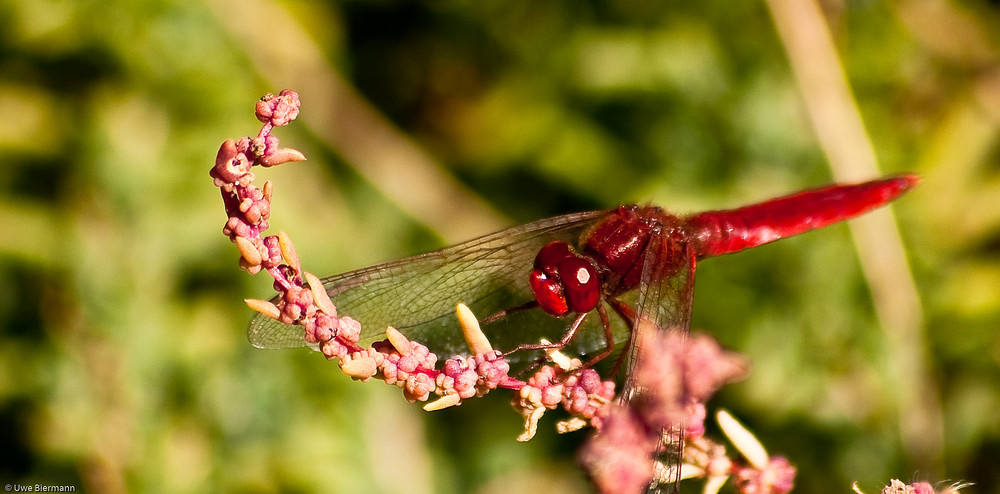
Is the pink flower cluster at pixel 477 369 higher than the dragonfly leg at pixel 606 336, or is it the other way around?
the dragonfly leg at pixel 606 336

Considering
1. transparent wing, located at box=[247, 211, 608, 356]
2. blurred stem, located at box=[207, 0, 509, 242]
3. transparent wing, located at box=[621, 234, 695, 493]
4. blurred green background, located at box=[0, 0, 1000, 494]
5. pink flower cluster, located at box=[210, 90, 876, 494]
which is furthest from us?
blurred stem, located at box=[207, 0, 509, 242]

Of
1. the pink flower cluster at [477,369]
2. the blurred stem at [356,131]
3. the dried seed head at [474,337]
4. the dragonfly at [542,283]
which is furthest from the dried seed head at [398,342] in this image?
the blurred stem at [356,131]

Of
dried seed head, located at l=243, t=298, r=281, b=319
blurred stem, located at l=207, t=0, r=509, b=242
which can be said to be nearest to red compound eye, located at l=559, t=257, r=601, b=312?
dried seed head, located at l=243, t=298, r=281, b=319

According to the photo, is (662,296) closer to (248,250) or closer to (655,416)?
(655,416)

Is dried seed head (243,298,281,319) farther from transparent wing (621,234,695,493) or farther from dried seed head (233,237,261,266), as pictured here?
transparent wing (621,234,695,493)

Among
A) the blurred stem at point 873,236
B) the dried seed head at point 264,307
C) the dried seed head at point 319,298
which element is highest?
the blurred stem at point 873,236

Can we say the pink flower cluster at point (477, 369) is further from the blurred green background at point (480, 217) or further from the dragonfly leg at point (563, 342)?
the blurred green background at point (480, 217)

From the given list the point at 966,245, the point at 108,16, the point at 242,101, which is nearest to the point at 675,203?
the point at 966,245

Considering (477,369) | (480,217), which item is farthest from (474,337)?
(480,217)

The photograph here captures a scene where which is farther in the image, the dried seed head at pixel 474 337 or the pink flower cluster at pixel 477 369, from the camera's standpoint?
the dried seed head at pixel 474 337
